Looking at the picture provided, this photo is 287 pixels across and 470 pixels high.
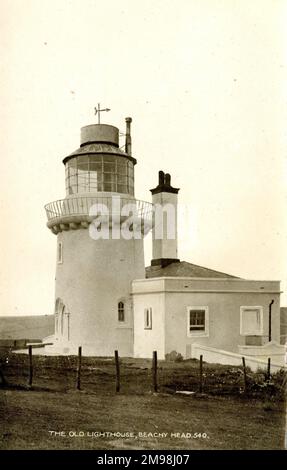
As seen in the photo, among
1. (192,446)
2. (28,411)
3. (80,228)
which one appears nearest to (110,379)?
(28,411)

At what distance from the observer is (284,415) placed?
40.4ft

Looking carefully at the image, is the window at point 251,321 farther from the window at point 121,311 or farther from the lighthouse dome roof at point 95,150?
the lighthouse dome roof at point 95,150

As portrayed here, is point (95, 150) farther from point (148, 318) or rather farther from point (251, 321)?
point (251, 321)

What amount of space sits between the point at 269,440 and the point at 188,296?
947 centimetres

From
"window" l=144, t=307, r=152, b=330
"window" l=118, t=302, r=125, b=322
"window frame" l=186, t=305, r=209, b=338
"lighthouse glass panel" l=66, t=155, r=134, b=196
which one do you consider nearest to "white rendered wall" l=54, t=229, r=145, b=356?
"window" l=118, t=302, r=125, b=322

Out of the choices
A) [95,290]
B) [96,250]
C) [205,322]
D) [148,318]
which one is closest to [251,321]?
[205,322]

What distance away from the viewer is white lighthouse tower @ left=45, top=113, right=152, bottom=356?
811 inches

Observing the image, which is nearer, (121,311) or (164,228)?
(121,311)

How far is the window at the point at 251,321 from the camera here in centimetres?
2070

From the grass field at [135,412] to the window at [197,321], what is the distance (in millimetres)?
3382

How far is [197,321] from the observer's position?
20000 millimetres

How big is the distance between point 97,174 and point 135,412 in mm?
10927

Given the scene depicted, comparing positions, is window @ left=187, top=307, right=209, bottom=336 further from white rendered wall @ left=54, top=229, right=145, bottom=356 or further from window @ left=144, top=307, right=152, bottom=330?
white rendered wall @ left=54, top=229, right=145, bottom=356
